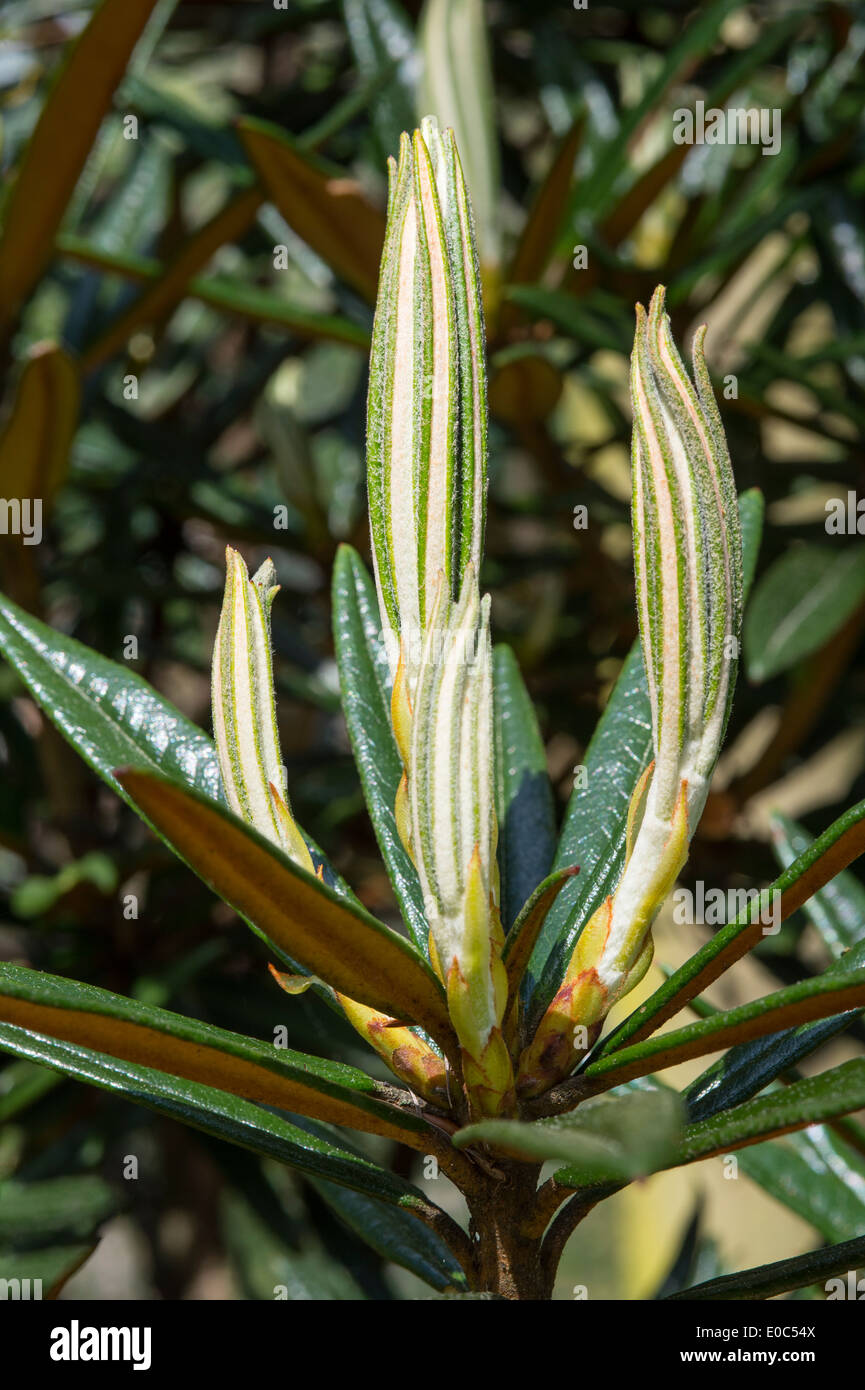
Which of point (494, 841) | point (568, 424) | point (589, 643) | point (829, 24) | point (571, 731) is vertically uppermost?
point (568, 424)

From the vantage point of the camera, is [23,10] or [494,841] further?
[23,10]

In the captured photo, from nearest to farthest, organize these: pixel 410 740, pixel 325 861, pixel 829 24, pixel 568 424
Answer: pixel 410 740 → pixel 325 861 → pixel 829 24 → pixel 568 424

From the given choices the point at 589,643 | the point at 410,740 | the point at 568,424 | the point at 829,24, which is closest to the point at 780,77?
the point at 829,24

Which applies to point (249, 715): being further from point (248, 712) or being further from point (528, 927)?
point (528, 927)

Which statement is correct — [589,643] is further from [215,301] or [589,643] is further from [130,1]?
[130,1]

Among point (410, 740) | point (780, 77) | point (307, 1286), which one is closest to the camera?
point (410, 740)

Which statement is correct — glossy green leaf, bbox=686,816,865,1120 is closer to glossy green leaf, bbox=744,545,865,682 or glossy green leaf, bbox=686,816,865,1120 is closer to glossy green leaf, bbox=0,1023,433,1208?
glossy green leaf, bbox=0,1023,433,1208

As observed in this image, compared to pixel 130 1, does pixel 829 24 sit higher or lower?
higher
